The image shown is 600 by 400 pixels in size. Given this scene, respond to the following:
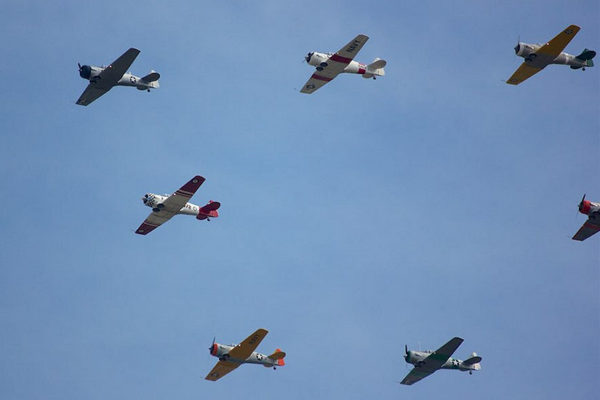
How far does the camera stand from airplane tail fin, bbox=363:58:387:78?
333 feet

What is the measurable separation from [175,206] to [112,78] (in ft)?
44.8

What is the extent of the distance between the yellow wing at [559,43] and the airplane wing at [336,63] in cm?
1554

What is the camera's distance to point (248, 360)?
9406 centimetres

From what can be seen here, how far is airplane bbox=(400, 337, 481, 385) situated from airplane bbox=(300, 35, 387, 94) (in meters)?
25.9

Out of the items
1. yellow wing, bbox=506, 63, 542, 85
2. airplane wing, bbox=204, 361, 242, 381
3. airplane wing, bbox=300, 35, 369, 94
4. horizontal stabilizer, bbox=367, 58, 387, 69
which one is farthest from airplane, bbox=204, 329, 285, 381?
yellow wing, bbox=506, 63, 542, 85

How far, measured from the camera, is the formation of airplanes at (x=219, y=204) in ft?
302

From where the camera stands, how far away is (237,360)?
9344cm

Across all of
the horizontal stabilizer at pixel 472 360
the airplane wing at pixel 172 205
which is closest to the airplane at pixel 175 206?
the airplane wing at pixel 172 205

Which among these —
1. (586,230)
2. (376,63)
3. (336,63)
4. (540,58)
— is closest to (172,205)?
(336,63)

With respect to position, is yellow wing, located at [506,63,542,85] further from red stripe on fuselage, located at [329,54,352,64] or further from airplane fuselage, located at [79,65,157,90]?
airplane fuselage, located at [79,65,157,90]

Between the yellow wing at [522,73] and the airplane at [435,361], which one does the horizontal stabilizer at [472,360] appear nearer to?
the airplane at [435,361]

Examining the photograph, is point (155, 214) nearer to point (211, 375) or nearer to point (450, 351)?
point (211, 375)

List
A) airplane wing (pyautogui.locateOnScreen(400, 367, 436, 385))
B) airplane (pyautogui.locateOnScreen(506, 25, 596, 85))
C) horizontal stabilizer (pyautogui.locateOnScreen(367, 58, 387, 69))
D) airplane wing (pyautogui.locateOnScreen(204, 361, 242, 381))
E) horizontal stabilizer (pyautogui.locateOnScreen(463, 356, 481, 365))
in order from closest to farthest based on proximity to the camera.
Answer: airplane (pyautogui.locateOnScreen(506, 25, 596, 85))
airplane wing (pyautogui.locateOnScreen(204, 361, 242, 381))
airplane wing (pyautogui.locateOnScreen(400, 367, 436, 385))
horizontal stabilizer (pyautogui.locateOnScreen(463, 356, 481, 365))
horizontal stabilizer (pyautogui.locateOnScreen(367, 58, 387, 69))

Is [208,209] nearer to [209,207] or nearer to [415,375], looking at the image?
[209,207]
